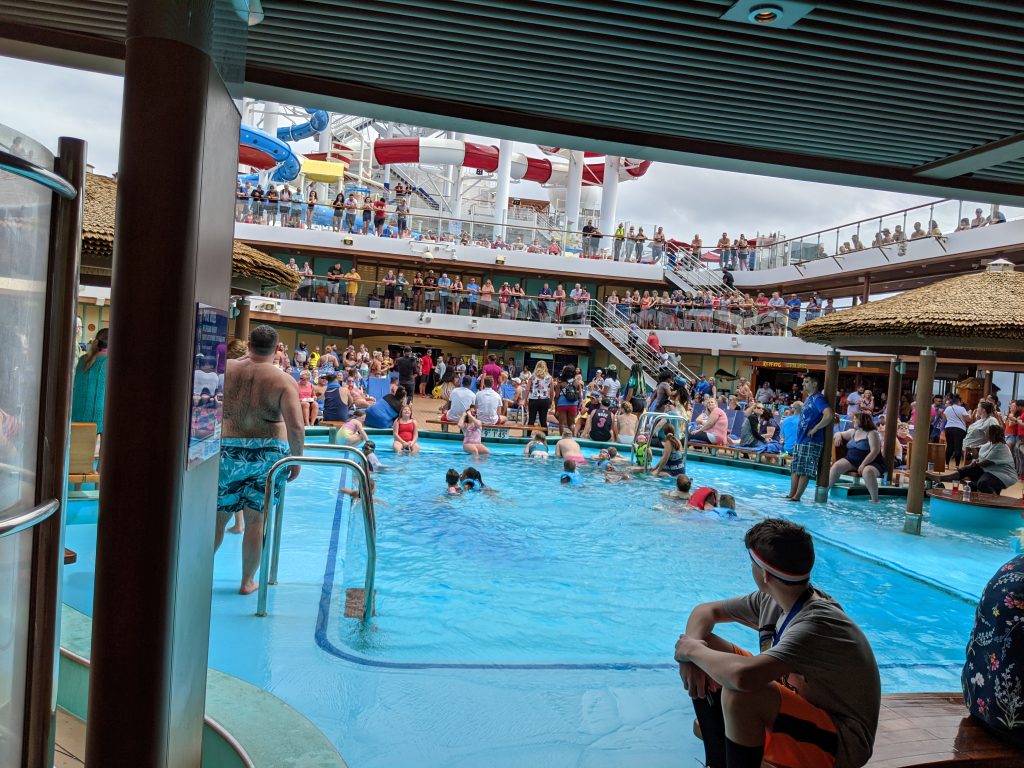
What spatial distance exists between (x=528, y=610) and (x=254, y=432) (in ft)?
8.03

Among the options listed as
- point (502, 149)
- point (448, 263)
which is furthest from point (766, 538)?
point (502, 149)

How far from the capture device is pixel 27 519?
5.00 feet

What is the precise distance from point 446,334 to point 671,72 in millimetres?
24090

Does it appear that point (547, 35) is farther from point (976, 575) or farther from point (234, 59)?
point (976, 575)

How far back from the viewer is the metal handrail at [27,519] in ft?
4.80

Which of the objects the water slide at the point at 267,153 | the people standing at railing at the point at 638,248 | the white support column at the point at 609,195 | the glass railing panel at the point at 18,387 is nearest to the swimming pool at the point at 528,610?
the glass railing panel at the point at 18,387

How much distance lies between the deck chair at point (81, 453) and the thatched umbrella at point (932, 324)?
8845mm

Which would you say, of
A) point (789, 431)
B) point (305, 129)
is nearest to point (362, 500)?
point (789, 431)

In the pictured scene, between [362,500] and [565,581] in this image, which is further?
[565,581]

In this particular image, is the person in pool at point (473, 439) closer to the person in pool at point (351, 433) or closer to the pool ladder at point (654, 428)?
the pool ladder at point (654, 428)

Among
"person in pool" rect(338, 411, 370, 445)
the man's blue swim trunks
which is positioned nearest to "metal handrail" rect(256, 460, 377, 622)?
the man's blue swim trunks

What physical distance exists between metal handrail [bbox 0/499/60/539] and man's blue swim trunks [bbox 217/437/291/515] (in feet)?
10.2

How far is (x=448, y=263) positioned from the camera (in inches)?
1179

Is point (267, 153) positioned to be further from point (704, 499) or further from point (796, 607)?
point (796, 607)
